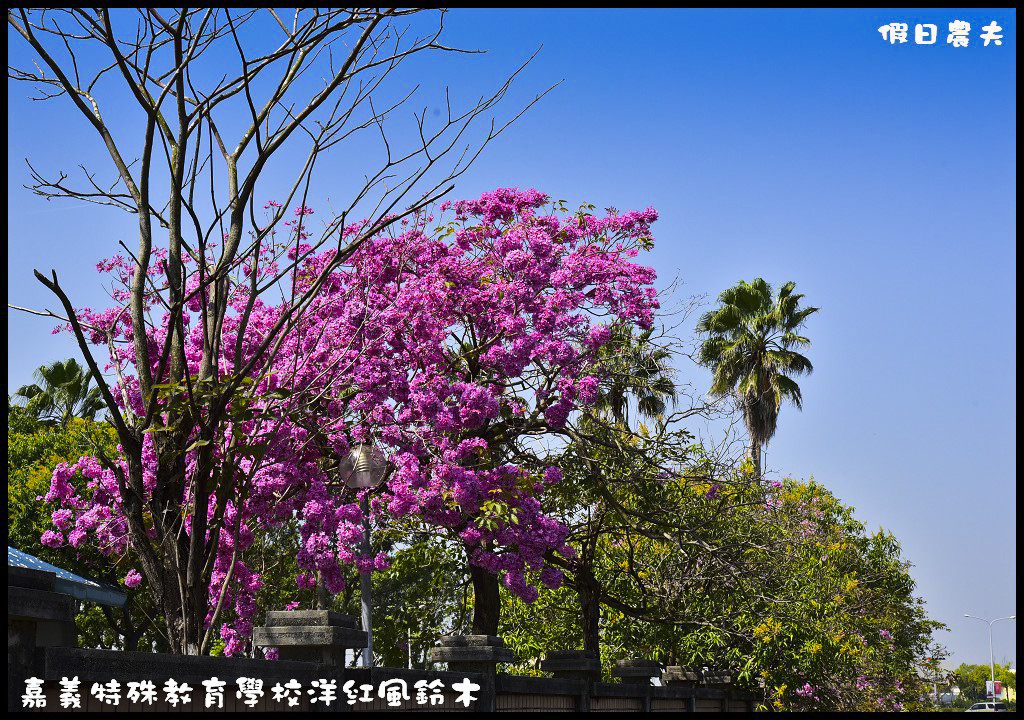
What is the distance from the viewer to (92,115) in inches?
507

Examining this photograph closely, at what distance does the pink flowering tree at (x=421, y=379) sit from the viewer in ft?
49.7

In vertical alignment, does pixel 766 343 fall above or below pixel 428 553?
above

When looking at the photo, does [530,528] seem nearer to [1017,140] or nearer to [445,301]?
[445,301]

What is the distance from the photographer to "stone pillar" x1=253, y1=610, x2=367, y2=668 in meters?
10.9

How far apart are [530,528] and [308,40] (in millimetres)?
7194

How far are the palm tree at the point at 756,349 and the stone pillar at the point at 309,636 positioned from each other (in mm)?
32120

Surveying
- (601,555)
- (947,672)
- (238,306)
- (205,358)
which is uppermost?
(238,306)

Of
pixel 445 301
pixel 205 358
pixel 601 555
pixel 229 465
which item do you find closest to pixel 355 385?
pixel 445 301

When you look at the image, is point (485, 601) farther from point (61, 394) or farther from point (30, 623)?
point (61, 394)

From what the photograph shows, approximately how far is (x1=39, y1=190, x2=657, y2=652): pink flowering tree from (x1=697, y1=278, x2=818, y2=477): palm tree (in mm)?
24904

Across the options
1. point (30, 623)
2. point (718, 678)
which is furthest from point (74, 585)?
point (718, 678)

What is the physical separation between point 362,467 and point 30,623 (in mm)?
6090

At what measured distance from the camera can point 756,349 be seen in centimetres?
4266

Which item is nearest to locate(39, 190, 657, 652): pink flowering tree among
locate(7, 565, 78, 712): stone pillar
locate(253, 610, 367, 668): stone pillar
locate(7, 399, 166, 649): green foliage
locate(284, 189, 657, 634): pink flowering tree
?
locate(284, 189, 657, 634): pink flowering tree
